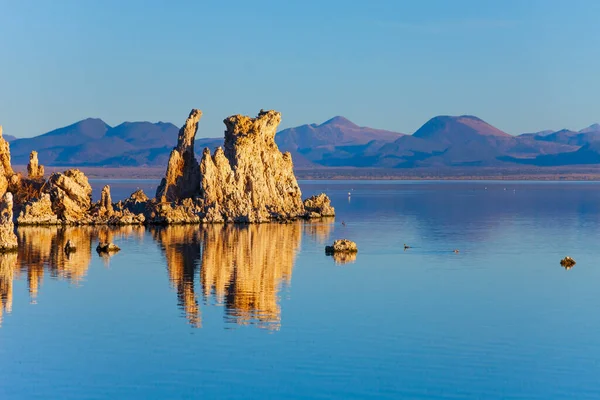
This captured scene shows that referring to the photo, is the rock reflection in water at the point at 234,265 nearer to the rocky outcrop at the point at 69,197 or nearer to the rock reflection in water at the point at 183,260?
the rock reflection in water at the point at 183,260

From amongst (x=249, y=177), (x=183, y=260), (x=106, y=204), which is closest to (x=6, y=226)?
(x=183, y=260)

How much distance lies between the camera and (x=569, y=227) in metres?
88.0

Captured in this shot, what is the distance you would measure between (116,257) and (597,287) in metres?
26.8

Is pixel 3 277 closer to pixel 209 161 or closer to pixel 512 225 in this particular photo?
pixel 209 161

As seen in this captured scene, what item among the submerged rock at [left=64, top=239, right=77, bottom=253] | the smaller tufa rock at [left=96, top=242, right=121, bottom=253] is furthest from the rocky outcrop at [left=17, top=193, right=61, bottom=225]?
the submerged rock at [left=64, top=239, right=77, bottom=253]

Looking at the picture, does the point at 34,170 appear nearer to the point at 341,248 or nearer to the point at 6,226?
the point at 6,226

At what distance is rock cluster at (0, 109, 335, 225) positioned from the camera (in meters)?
80.2

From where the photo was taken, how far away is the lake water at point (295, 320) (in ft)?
100

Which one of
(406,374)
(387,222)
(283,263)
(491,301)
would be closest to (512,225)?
(387,222)

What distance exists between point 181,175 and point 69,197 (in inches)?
382

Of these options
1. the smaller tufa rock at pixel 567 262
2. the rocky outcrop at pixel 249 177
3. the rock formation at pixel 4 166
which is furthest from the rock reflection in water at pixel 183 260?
the smaller tufa rock at pixel 567 262

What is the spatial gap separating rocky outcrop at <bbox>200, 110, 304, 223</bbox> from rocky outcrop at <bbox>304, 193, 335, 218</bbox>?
1402mm

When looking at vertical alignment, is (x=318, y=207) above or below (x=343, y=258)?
above

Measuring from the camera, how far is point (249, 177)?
3342 inches
